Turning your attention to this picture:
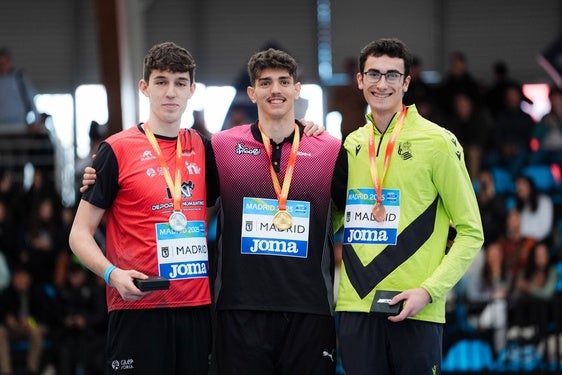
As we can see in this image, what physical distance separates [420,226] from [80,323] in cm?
624

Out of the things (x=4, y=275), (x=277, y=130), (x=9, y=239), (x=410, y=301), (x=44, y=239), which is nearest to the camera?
(x=410, y=301)

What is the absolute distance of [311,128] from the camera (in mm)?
5160

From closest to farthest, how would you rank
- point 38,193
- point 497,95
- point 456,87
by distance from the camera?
point 38,193 → point 456,87 → point 497,95

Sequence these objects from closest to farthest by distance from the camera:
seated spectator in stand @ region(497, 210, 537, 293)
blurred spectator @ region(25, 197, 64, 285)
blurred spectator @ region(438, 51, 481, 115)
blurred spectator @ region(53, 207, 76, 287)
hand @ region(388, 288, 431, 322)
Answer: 1. hand @ region(388, 288, 431, 322)
2. seated spectator in stand @ region(497, 210, 537, 293)
3. blurred spectator @ region(53, 207, 76, 287)
4. blurred spectator @ region(25, 197, 64, 285)
5. blurred spectator @ region(438, 51, 481, 115)

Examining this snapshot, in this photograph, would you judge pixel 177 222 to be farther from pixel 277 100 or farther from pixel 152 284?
pixel 277 100

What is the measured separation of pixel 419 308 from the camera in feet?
15.4

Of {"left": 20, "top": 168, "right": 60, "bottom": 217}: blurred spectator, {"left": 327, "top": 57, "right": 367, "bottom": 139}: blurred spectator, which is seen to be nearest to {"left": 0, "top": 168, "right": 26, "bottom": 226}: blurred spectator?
{"left": 20, "top": 168, "right": 60, "bottom": 217}: blurred spectator

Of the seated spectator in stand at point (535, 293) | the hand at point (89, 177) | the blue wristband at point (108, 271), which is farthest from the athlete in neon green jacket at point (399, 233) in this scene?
the seated spectator in stand at point (535, 293)

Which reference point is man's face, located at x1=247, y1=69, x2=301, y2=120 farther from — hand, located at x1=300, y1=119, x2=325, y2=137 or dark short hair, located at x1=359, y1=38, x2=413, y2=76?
dark short hair, located at x1=359, y1=38, x2=413, y2=76

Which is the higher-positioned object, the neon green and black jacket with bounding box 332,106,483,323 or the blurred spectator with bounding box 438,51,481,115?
the blurred spectator with bounding box 438,51,481,115

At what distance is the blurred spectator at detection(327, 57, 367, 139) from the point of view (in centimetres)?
1446

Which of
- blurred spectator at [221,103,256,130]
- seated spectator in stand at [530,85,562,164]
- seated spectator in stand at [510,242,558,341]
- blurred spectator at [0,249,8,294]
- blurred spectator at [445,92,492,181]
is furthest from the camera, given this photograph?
blurred spectator at [445,92,492,181]

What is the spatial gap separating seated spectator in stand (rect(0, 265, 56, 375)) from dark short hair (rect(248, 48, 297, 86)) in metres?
6.12

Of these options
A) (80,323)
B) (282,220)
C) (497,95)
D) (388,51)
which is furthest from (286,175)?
(497,95)
